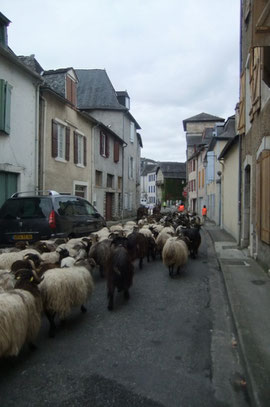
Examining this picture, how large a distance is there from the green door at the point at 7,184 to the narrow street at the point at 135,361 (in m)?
7.31

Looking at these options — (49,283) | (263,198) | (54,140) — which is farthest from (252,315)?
(54,140)

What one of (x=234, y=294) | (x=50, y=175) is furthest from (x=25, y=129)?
(x=234, y=294)

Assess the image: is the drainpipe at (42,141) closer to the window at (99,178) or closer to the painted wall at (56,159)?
the painted wall at (56,159)

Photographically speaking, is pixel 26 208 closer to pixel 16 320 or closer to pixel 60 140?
pixel 16 320

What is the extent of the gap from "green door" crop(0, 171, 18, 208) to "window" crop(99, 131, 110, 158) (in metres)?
10.8

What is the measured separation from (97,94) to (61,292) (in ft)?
84.8

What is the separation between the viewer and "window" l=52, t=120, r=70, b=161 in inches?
601

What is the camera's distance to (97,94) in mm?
28109

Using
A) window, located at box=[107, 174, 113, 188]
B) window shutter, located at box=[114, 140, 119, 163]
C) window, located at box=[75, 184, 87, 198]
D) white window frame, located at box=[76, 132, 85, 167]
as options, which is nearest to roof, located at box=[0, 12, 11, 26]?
white window frame, located at box=[76, 132, 85, 167]

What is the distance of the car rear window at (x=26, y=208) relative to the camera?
28.3ft

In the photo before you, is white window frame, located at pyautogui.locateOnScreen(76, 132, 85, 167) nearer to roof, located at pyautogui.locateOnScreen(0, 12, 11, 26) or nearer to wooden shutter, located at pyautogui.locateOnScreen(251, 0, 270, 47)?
roof, located at pyautogui.locateOnScreen(0, 12, 11, 26)

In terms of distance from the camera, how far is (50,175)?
595 inches

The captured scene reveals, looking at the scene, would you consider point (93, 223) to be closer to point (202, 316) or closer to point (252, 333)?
point (202, 316)

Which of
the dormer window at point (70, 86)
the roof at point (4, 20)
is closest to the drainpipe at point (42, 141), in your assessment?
the roof at point (4, 20)
